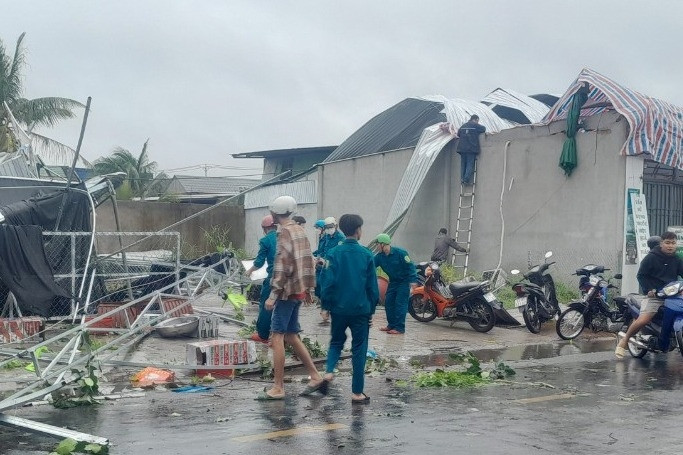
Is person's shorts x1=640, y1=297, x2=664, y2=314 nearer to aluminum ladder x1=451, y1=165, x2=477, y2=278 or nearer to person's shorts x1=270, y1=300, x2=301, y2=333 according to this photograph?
person's shorts x1=270, y1=300, x2=301, y2=333

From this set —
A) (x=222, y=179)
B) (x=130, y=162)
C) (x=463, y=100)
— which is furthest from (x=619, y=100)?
(x=222, y=179)

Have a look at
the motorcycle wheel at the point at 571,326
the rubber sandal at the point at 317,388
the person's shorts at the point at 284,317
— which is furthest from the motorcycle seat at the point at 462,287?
the person's shorts at the point at 284,317

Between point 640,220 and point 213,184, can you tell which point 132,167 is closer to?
point 213,184

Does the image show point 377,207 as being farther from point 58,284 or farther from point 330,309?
point 330,309

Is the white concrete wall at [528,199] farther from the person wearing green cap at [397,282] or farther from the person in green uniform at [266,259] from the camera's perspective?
the person in green uniform at [266,259]

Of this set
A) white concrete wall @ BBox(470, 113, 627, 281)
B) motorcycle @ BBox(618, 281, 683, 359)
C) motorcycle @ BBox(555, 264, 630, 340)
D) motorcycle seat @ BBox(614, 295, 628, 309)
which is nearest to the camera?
motorcycle @ BBox(618, 281, 683, 359)

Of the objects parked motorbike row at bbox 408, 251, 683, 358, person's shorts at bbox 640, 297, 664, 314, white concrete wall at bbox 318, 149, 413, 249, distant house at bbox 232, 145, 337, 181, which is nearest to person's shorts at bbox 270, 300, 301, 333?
person's shorts at bbox 640, 297, 664, 314

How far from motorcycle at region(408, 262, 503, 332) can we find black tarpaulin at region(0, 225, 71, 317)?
18.8ft

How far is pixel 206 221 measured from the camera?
3164 centimetres

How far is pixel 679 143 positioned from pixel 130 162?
32.5 m

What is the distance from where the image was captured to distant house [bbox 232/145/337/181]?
35500 mm

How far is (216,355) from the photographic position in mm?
9094

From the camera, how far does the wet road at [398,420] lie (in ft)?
19.6

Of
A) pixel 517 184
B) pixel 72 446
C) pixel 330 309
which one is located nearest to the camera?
pixel 72 446
